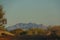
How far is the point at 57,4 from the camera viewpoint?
189 cm

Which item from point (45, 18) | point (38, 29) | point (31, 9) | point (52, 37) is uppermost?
point (31, 9)

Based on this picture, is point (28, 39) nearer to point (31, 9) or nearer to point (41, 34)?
point (41, 34)

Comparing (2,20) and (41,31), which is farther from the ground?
(2,20)

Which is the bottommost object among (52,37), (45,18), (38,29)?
(52,37)

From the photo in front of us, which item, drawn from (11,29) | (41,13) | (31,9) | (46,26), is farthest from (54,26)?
(11,29)

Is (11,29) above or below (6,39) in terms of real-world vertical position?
above

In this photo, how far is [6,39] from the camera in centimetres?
180

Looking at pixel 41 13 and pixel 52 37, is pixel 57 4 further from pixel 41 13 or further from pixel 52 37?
pixel 52 37

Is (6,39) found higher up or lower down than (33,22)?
lower down

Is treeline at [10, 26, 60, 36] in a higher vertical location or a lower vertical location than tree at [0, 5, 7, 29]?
lower

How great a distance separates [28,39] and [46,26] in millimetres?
279

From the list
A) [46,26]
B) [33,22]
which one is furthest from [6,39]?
[46,26]

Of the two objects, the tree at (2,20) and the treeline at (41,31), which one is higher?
the tree at (2,20)

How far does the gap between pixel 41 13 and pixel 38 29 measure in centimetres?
21
